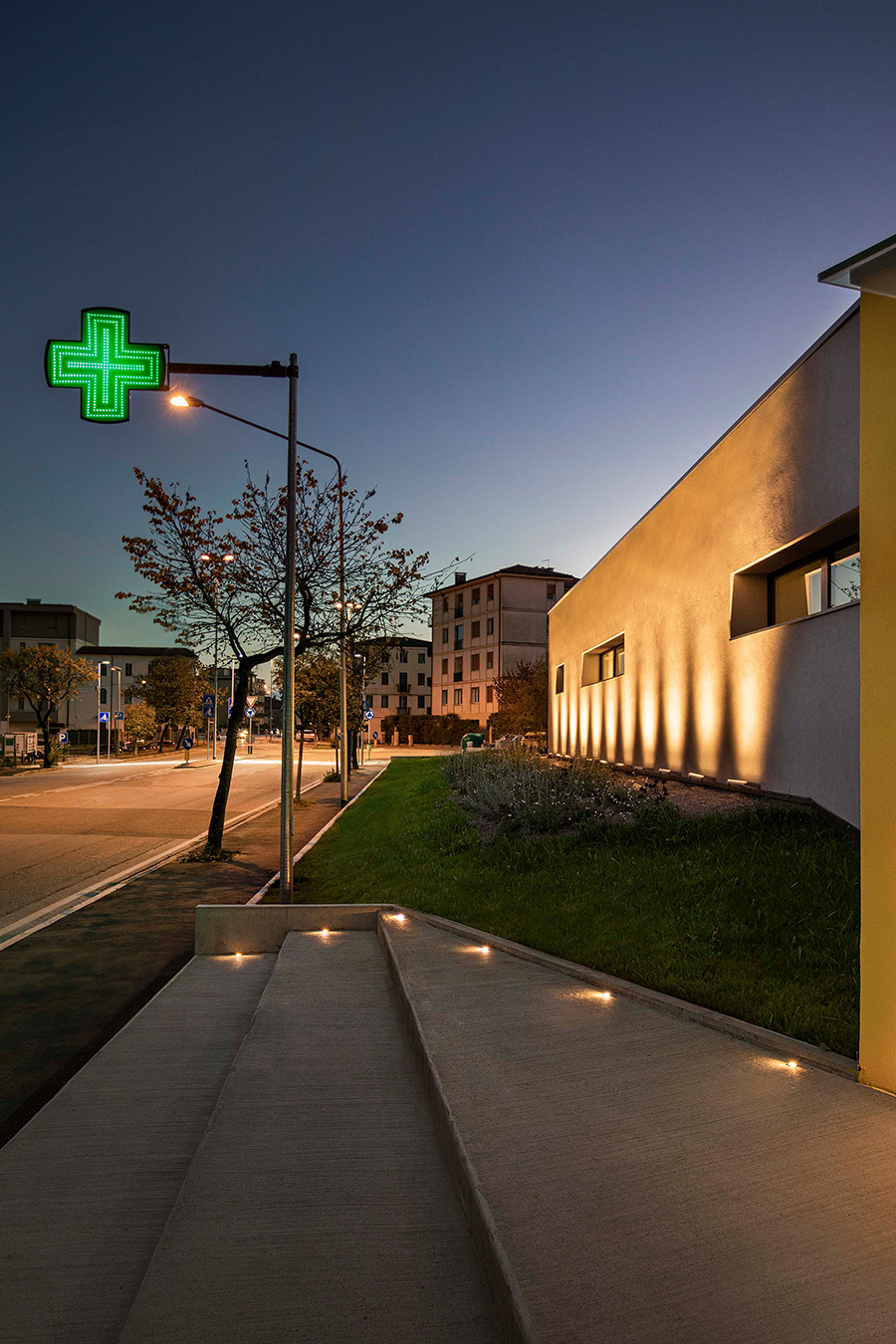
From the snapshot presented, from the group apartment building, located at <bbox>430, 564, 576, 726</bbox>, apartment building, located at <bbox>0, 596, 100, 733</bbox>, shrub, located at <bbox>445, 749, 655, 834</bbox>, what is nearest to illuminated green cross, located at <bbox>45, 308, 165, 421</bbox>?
shrub, located at <bbox>445, 749, 655, 834</bbox>

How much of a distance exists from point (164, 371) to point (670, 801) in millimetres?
8346

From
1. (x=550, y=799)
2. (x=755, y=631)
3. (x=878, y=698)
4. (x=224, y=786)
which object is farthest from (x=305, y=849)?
(x=878, y=698)

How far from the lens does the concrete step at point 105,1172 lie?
2756 mm

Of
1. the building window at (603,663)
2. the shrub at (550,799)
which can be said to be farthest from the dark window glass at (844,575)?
the building window at (603,663)

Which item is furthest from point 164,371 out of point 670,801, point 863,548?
point 670,801

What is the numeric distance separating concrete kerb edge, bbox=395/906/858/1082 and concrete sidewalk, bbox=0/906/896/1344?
0.17 feet

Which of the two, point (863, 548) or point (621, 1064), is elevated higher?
point (863, 548)

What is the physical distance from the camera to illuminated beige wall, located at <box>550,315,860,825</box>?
8625 millimetres

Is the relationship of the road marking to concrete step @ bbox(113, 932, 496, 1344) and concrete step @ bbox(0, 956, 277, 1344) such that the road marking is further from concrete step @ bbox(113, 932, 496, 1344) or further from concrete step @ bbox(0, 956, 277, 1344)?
concrete step @ bbox(113, 932, 496, 1344)

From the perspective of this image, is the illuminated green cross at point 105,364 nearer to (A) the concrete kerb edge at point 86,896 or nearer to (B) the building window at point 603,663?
(A) the concrete kerb edge at point 86,896

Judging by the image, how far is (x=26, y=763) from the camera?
146ft

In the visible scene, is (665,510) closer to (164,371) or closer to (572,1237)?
(164,371)

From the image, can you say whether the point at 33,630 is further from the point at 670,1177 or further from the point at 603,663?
the point at 670,1177

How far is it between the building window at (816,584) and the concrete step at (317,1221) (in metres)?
7.09
